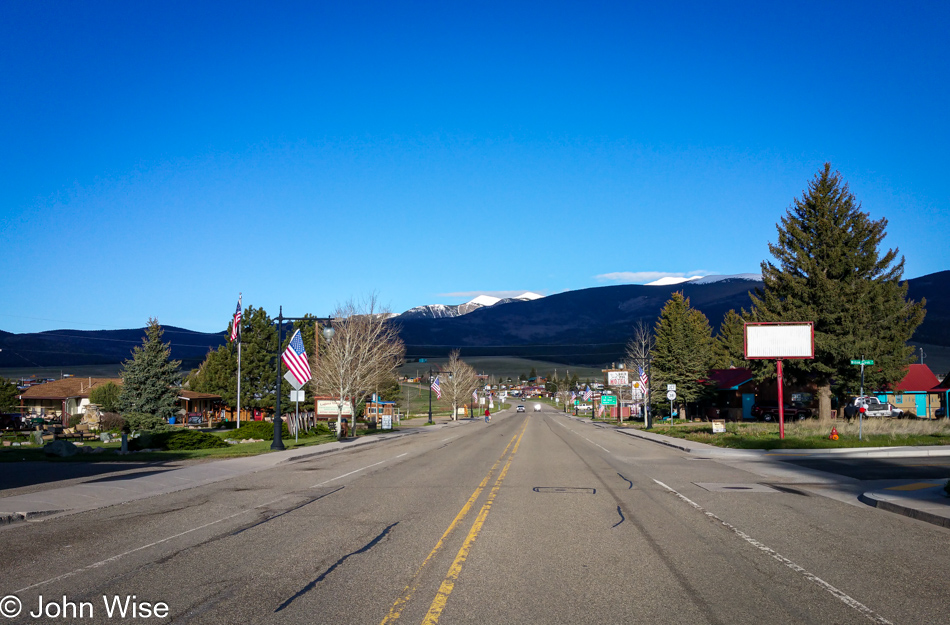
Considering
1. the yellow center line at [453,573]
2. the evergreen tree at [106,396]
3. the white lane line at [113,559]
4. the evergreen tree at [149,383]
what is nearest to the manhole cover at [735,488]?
the yellow center line at [453,573]

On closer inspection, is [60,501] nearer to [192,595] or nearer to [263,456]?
[192,595]

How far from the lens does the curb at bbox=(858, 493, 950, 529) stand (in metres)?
11.7

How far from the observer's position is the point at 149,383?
1991 inches

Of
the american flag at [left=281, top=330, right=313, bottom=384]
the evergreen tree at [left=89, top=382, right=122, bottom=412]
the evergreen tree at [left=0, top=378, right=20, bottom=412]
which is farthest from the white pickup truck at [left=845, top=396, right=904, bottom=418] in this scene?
the evergreen tree at [left=0, top=378, right=20, bottom=412]

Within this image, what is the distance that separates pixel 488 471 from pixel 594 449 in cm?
1200

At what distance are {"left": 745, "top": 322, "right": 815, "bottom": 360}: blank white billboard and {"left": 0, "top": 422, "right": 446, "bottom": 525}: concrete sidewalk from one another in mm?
24869

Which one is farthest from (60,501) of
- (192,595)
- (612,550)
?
(612,550)

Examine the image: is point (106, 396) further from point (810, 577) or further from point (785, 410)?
point (810, 577)

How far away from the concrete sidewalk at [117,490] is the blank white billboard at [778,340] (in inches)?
979

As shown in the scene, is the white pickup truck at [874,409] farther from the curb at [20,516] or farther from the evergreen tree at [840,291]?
the curb at [20,516]

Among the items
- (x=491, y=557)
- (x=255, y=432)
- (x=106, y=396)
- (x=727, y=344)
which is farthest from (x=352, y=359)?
(x=727, y=344)

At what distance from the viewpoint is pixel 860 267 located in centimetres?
4731

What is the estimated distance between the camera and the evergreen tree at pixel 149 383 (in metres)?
50.2

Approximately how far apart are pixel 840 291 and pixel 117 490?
4517cm
